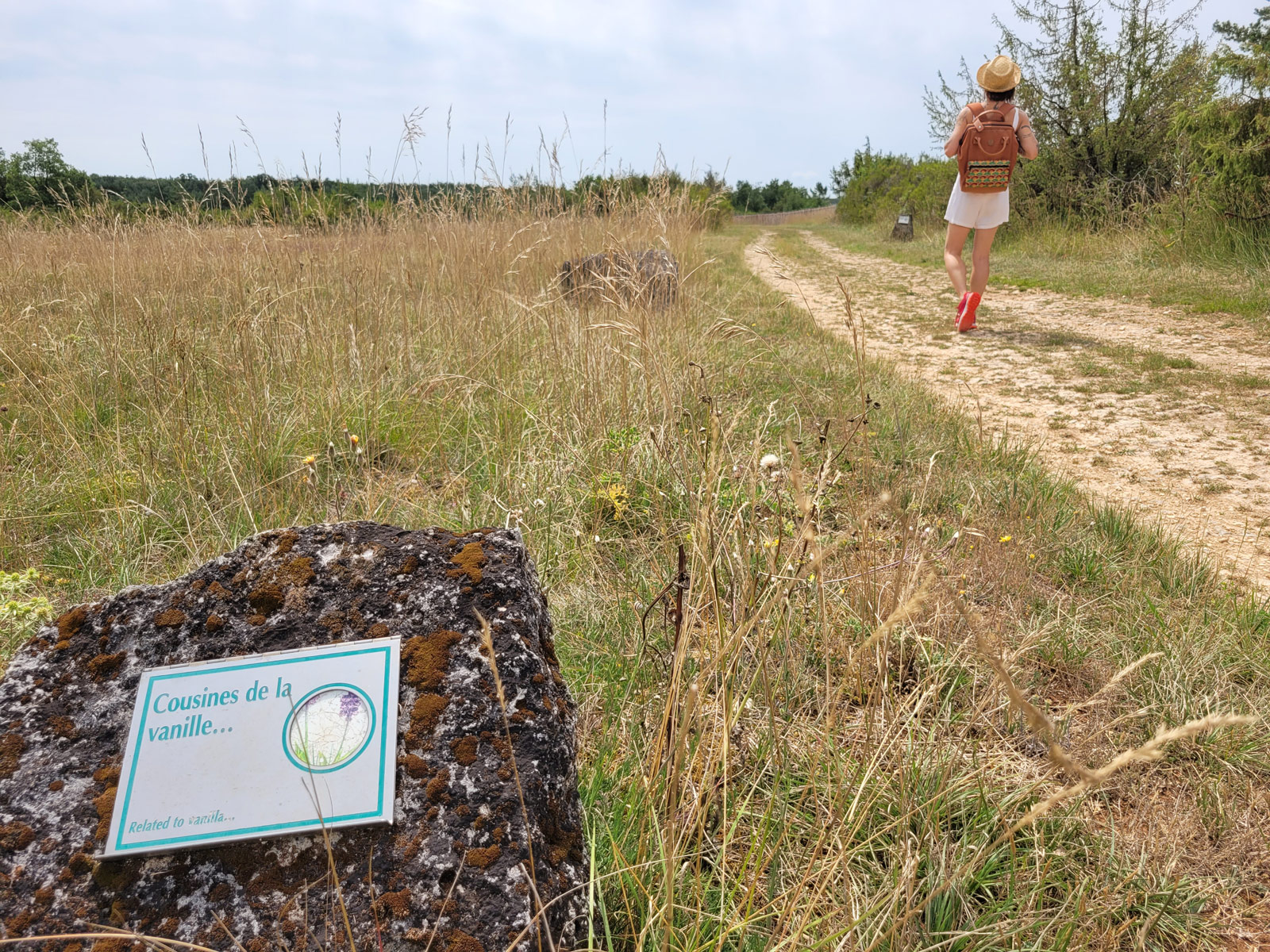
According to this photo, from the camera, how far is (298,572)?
1203 mm

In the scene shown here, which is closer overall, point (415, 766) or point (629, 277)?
point (415, 766)

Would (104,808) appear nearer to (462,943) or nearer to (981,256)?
(462,943)

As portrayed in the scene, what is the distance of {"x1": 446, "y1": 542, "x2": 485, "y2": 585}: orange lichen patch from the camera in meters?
1.20

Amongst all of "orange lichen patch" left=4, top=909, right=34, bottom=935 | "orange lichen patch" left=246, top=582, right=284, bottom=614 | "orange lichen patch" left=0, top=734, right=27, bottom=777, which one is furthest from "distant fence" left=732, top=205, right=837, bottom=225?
"orange lichen patch" left=4, top=909, right=34, bottom=935

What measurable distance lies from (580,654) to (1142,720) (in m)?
1.37

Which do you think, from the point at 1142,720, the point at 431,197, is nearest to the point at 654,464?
the point at 1142,720

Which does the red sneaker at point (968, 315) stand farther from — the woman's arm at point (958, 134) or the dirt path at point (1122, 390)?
the woman's arm at point (958, 134)

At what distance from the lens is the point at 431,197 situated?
16.3 feet

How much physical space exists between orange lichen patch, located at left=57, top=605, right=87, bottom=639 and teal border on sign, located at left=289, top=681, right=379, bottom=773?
0.42 meters

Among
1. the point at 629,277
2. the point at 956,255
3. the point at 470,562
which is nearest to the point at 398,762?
the point at 470,562

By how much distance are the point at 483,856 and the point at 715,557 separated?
0.56 metres

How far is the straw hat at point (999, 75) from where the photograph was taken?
18.3 feet

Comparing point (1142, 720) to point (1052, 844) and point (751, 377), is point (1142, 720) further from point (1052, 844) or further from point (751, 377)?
point (751, 377)

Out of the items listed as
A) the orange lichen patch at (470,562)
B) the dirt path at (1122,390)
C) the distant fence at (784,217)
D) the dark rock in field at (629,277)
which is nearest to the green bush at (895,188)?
the distant fence at (784,217)
